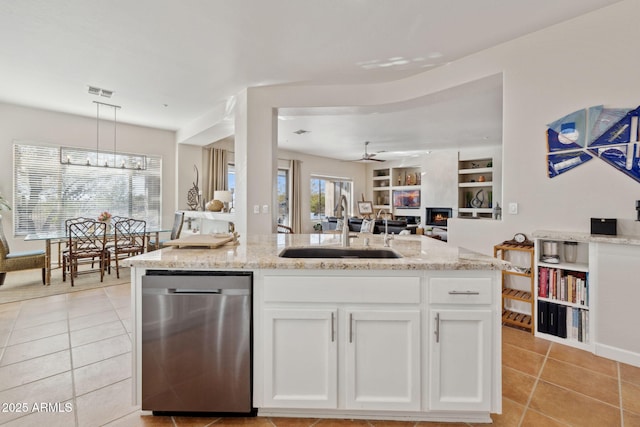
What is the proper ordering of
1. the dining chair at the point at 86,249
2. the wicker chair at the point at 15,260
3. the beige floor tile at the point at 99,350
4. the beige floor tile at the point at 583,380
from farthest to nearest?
the dining chair at the point at 86,249 < the wicker chair at the point at 15,260 < the beige floor tile at the point at 99,350 < the beige floor tile at the point at 583,380

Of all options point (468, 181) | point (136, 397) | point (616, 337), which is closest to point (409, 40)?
point (616, 337)

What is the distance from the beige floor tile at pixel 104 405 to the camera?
1.61 m

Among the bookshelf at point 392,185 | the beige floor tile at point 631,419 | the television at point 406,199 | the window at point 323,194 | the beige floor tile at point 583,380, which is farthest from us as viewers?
the bookshelf at point 392,185

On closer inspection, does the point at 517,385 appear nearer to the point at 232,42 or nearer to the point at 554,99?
the point at 554,99

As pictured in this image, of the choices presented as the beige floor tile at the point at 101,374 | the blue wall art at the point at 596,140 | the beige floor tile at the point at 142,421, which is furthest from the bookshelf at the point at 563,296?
the beige floor tile at the point at 101,374

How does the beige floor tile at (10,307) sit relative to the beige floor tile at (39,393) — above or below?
above

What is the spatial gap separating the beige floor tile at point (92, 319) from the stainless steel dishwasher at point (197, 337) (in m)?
1.84

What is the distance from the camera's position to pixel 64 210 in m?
5.32

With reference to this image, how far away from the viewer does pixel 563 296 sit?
8.18ft

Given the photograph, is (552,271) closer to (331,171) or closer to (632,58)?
(632,58)

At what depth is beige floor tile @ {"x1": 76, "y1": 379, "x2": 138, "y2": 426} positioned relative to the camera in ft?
5.28

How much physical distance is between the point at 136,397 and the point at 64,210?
5344 mm

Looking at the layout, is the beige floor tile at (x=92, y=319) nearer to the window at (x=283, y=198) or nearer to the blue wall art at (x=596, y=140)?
the blue wall art at (x=596, y=140)

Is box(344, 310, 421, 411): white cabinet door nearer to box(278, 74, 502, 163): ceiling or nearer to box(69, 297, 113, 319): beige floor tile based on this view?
box(278, 74, 502, 163): ceiling
